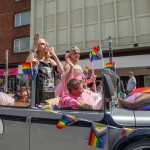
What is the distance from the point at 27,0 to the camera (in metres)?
25.8

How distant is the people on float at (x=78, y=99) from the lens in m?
3.35

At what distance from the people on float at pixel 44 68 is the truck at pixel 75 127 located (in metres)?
0.18

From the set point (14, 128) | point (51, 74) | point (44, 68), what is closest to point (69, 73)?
point (51, 74)

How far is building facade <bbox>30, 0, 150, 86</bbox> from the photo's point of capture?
19969mm

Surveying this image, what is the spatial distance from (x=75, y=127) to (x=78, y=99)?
578 mm

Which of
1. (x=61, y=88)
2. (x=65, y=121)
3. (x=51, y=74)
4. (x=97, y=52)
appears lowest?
(x=65, y=121)

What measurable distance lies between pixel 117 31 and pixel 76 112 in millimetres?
17980

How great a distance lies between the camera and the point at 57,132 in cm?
318

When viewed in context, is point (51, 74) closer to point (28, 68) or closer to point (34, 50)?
point (34, 50)

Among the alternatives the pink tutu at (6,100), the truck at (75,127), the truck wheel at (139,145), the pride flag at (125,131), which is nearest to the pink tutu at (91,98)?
the truck at (75,127)

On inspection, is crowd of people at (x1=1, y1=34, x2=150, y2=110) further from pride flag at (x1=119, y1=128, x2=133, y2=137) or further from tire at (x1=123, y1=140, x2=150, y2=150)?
tire at (x1=123, y1=140, x2=150, y2=150)

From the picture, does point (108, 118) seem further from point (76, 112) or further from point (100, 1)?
point (100, 1)

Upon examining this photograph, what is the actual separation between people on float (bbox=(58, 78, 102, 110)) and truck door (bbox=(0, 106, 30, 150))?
1.46 ft

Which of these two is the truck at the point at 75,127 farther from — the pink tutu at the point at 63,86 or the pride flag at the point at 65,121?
the pink tutu at the point at 63,86
